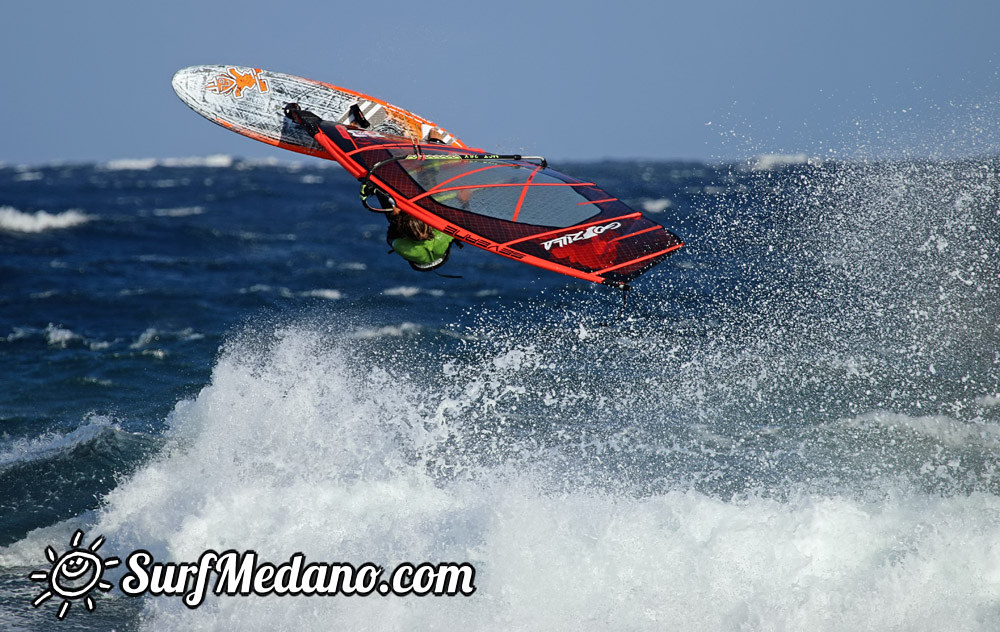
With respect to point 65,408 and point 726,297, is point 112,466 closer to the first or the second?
point 65,408

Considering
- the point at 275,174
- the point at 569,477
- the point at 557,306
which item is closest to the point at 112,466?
the point at 569,477

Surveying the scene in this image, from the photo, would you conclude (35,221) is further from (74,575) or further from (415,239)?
(415,239)

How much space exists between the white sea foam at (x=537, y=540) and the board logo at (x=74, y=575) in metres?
0.20

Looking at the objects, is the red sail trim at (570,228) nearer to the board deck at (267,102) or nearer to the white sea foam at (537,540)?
the white sea foam at (537,540)

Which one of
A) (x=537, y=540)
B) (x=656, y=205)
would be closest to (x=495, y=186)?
(x=537, y=540)

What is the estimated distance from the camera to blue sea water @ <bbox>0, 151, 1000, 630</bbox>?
6.20 meters

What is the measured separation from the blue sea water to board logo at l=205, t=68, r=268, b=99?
3237 millimetres

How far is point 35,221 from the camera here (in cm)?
2317

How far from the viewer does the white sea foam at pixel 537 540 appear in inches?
237

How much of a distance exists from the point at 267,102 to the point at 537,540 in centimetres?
589

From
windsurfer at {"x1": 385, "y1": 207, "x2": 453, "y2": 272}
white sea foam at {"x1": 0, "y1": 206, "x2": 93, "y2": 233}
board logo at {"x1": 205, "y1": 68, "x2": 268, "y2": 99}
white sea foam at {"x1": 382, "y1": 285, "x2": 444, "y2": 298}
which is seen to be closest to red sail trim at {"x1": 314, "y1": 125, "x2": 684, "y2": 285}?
windsurfer at {"x1": 385, "y1": 207, "x2": 453, "y2": 272}

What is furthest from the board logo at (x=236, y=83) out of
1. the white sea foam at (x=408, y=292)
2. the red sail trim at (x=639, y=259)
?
the white sea foam at (x=408, y=292)

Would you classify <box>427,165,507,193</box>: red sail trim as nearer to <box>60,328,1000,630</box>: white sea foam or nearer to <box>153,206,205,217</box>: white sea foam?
<box>60,328,1000,630</box>: white sea foam

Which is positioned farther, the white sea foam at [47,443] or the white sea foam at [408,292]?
the white sea foam at [408,292]
